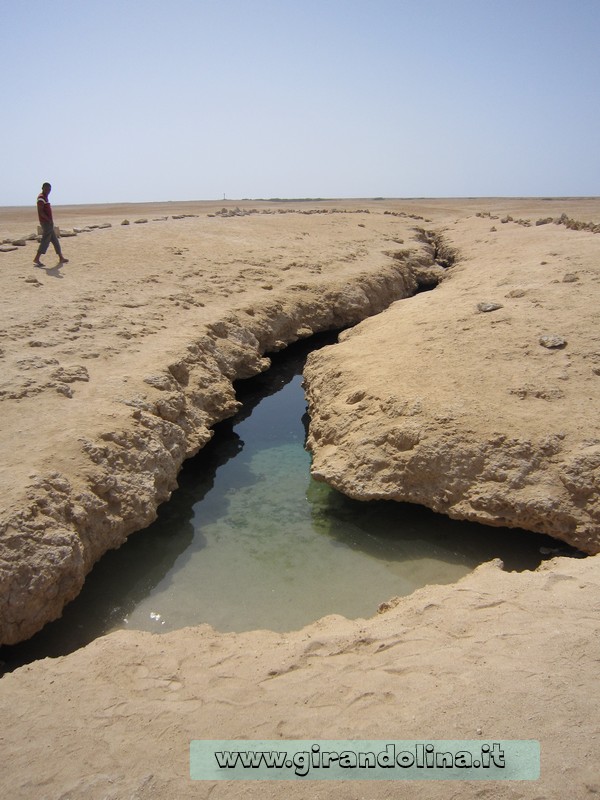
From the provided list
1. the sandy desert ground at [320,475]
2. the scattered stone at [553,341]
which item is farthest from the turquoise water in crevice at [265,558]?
the scattered stone at [553,341]

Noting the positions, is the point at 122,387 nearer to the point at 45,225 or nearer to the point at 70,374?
the point at 70,374

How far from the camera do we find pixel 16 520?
153 inches

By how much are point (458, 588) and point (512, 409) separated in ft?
6.59

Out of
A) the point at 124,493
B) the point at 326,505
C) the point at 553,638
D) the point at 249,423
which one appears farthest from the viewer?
the point at 249,423

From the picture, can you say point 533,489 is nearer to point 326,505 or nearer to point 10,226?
point 326,505

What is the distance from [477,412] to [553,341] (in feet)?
4.66

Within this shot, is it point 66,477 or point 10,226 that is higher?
point 10,226

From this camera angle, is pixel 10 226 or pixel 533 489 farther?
pixel 10 226

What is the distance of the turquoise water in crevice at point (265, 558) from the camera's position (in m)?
4.39

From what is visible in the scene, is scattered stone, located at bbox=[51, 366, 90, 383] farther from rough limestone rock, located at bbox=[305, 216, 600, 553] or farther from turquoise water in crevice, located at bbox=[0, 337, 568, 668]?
rough limestone rock, located at bbox=[305, 216, 600, 553]

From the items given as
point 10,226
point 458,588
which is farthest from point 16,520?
point 10,226

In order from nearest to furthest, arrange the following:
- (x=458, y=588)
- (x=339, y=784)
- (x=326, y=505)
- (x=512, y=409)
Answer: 1. (x=339, y=784)
2. (x=458, y=588)
3. (x=512, y=409)
4. (x=326, y=505)

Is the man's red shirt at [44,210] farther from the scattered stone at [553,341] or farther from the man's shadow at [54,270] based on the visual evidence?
the scattered stone at [553,341]

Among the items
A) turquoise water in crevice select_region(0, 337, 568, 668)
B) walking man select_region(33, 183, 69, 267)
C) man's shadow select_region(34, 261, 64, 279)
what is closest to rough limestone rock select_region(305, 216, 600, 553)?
turquoise water in crevice select_region(0, 337, 568, 668)
